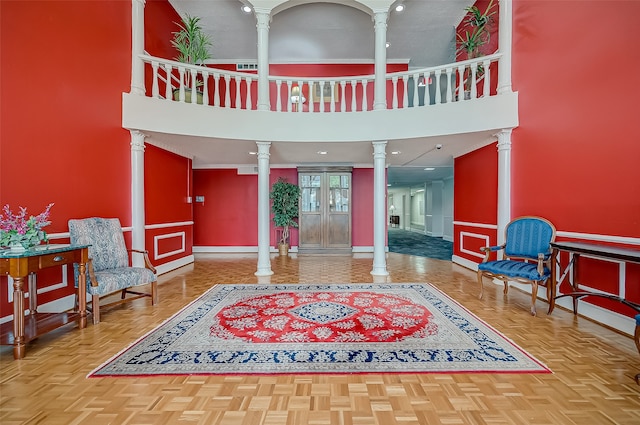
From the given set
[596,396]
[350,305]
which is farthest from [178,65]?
[596,396]

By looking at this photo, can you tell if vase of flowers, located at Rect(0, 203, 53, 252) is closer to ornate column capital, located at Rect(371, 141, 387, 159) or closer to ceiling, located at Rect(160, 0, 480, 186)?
ceiling, located at Rect(160, 0, 480, 186)

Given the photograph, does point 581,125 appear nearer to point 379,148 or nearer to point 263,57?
point 379,148

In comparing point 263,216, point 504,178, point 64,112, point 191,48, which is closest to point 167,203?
point 263,216

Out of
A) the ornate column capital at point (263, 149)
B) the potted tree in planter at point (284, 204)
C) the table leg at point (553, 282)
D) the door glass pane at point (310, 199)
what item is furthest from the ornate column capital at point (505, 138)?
the potted tree in planter at point (284, 204)

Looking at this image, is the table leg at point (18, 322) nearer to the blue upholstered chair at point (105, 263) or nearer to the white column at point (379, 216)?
the blue upholstered chair at point (105, 263)

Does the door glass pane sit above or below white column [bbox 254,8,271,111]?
below

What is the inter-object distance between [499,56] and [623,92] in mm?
2131

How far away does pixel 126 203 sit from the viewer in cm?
441

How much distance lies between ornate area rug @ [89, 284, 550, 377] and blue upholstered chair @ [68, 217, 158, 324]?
68cm

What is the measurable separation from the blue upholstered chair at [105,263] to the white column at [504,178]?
519 cm

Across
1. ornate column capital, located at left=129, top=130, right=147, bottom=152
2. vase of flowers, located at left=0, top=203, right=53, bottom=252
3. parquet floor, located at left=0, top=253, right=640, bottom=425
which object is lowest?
parquet floor, located at left=0, top=253, right=640, bottom=425

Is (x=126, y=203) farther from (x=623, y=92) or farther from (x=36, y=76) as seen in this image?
(x=623, y=92)

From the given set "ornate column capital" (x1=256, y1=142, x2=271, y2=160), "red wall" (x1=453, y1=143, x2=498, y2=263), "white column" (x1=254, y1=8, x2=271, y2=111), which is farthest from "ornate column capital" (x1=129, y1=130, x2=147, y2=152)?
"red wall" (x1=453, y1=143, x2=498, y2=263)

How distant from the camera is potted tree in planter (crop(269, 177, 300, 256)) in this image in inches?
289
